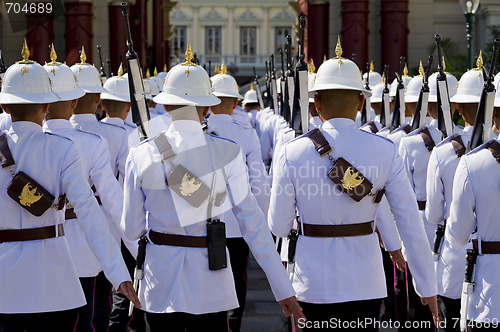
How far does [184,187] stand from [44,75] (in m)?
0.97

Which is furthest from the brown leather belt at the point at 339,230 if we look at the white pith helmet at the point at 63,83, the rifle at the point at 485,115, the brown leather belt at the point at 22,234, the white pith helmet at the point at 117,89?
the white pith helmet at the point at 117,89

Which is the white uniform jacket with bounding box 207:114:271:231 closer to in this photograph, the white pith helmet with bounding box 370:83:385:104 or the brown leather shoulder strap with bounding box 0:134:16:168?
the brown leather shoulder strap with bounding box 0:134:16:168

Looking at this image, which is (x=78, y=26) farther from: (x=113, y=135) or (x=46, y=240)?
(x=46, y=240)

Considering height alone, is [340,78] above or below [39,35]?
below

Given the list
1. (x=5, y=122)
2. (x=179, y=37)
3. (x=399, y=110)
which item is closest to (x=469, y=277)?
(x=5, y=122)

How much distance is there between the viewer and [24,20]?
22703 mm

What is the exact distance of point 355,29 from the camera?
2205 cm

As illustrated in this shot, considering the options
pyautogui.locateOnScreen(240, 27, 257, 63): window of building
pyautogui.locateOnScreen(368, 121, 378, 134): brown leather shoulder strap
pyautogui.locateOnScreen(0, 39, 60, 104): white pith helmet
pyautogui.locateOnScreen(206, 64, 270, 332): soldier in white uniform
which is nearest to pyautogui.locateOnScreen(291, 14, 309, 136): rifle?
pyautogui.locateOnScreen(206, 64, 270, 332): soldier in white uniform

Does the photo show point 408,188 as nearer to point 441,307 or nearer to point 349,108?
point 349,108

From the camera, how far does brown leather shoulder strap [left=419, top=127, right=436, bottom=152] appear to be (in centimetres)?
738

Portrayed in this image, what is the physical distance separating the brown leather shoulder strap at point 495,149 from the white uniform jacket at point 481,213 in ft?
0.06

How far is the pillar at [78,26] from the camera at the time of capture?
22203 mm

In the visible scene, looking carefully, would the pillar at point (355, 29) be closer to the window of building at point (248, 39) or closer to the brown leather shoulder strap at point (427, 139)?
the brown leather shoulder strap at point (427, 139)

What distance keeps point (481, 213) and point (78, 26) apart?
18.5 m
